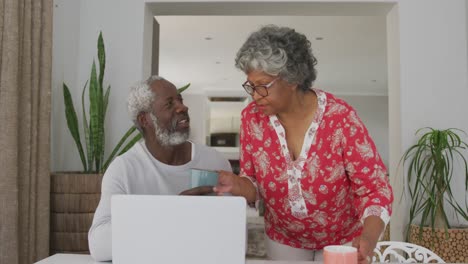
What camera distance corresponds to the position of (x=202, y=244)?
0.90m

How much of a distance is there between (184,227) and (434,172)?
2.85 m

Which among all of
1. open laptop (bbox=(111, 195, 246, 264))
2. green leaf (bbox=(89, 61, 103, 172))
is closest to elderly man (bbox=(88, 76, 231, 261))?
open laptop (bbox=(111, 195, 246, 264))

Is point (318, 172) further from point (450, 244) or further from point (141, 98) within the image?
point (450, 244)

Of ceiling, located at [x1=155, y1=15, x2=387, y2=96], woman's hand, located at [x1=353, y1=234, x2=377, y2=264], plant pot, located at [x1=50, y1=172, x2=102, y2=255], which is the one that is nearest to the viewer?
woman's hand, located at [x1=353, y1=234, x2=377, y2=264]

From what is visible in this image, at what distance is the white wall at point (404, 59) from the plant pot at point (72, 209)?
53 cm

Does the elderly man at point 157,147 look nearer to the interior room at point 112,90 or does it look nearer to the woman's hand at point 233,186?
the interior room at point 112,90

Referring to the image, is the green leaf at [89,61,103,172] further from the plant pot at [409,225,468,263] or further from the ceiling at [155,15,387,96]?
the plant pot at [409,225,468,263]

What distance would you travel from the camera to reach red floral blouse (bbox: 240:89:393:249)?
4.81 ft

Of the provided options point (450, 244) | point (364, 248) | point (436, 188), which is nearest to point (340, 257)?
point (364, 248)

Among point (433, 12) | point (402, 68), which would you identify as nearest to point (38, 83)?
point (402, 68)

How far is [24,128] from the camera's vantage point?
244cm

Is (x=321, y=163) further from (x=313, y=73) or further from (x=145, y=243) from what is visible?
(x=145, y=243)

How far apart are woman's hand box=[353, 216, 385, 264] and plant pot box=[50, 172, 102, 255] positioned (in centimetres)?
196

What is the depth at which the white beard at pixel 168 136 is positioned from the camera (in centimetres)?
172
